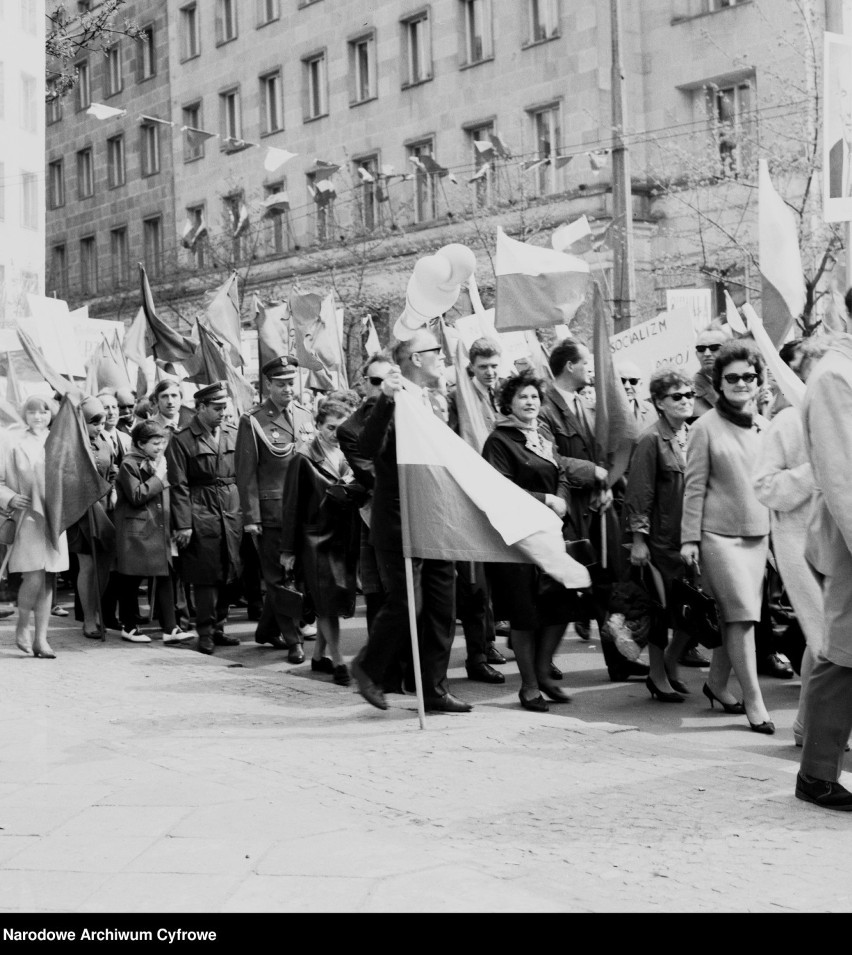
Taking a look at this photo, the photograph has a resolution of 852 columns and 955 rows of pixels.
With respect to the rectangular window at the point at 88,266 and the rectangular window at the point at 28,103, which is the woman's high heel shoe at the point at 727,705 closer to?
the rectangular window at the point at 28,103

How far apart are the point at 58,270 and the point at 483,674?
165 ft

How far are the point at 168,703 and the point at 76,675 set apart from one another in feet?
4.53

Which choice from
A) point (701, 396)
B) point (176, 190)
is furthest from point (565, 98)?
point (701, 396)

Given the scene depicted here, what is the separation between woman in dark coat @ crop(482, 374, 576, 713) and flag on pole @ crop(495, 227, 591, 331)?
2308 millimetres

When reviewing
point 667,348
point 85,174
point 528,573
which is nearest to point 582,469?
point 528,573

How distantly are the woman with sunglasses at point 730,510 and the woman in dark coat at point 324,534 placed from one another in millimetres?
2482

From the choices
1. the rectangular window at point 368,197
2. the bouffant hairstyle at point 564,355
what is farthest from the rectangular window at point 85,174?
the bouffant hairstyle at point 564,355

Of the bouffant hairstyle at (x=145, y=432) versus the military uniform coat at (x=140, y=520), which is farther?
the bouffant hairstyle at (x=145, y=432)

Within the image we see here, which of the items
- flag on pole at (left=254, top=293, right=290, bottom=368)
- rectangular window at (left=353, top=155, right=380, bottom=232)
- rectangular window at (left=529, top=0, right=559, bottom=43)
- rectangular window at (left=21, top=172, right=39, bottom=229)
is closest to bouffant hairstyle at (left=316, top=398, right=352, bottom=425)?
flag on pole at (left=254, top=293, right=290, bottom=368)

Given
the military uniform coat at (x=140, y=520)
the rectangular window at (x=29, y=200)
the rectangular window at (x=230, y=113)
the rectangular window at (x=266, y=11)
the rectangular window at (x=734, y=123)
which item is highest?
the rectangular window at (x=266, y=11)

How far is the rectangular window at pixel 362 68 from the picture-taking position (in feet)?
131

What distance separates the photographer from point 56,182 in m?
56.6

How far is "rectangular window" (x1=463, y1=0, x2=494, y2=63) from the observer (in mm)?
36375
